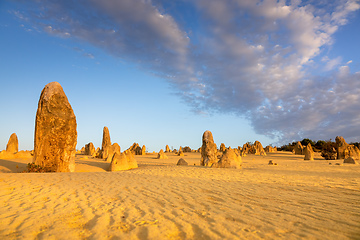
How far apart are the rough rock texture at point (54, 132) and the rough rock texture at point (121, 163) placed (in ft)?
7.68

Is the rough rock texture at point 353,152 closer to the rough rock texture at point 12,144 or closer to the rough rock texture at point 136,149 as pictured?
the rough rock texture at point 136,149

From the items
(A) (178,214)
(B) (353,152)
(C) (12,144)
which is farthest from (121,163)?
(B) (353,152)

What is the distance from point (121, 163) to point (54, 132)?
424cm

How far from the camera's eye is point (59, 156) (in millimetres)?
10836

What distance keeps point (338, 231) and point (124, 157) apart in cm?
1239

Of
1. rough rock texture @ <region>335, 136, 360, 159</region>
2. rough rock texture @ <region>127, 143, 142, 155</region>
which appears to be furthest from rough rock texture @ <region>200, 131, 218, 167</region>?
rough rock texture @ <region>127, 143, 142, 155</region>

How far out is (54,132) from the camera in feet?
35.2

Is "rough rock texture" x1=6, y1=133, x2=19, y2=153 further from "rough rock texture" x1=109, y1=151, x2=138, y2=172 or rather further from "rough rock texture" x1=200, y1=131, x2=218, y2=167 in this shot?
"rough rock texture" x1=200, y1=131, x2=218, y2=167

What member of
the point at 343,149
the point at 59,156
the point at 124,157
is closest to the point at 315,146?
the point at 343,149

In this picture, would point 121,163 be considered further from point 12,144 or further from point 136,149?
point 136,149

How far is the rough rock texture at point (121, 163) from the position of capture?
12789mm

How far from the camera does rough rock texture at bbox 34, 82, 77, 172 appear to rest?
1056cm

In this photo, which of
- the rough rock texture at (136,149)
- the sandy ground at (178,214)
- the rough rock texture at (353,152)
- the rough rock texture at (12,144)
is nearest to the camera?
the sandy ground at (178,214)

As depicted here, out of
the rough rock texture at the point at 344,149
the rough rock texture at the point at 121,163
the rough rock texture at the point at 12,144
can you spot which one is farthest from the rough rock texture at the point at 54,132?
the rough rock texture at the point at 344,149
